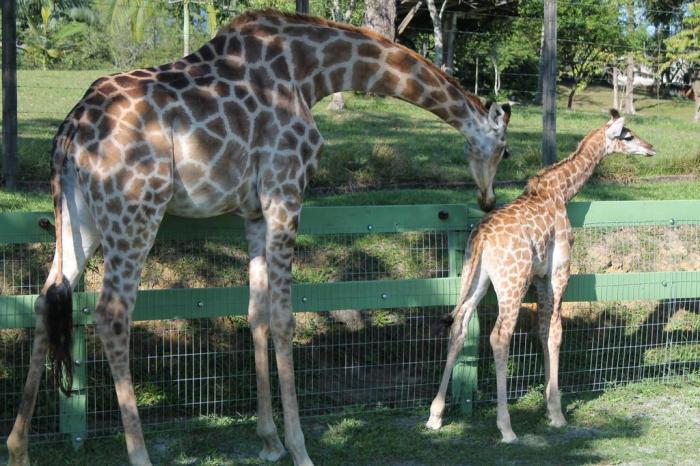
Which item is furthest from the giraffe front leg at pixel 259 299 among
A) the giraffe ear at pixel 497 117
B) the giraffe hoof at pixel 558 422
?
the giraffe hoof at pixel 558 422

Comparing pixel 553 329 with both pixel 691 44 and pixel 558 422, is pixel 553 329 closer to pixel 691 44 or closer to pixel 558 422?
pixel 558 422

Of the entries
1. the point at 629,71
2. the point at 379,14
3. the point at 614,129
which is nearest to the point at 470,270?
the point at 614,129

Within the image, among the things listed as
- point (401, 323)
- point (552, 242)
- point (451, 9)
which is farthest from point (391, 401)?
point (451, 9)

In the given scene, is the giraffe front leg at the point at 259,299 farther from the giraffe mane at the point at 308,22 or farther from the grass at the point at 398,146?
the grass at the point at 398,146

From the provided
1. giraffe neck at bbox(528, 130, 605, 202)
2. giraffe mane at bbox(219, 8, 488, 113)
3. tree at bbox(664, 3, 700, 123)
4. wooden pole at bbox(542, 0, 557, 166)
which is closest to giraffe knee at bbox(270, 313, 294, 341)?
giraffe mane at bbox(219, 8, 488, 113)

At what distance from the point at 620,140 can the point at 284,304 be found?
11.8 ft

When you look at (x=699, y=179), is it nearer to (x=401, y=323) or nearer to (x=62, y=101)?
(x=401, y=323)

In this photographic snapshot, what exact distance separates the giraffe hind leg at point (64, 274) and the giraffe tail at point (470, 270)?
2614mm

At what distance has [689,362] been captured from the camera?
7852 mm

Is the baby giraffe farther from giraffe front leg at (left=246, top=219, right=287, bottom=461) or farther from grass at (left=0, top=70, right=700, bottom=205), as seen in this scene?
grass at (left=0, top=70, right=700, bottom=205)

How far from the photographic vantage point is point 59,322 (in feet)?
17.7

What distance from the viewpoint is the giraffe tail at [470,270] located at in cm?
650

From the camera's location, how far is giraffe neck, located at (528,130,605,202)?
7164 mm

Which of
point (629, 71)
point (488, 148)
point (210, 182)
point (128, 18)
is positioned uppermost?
point (128, 18)
